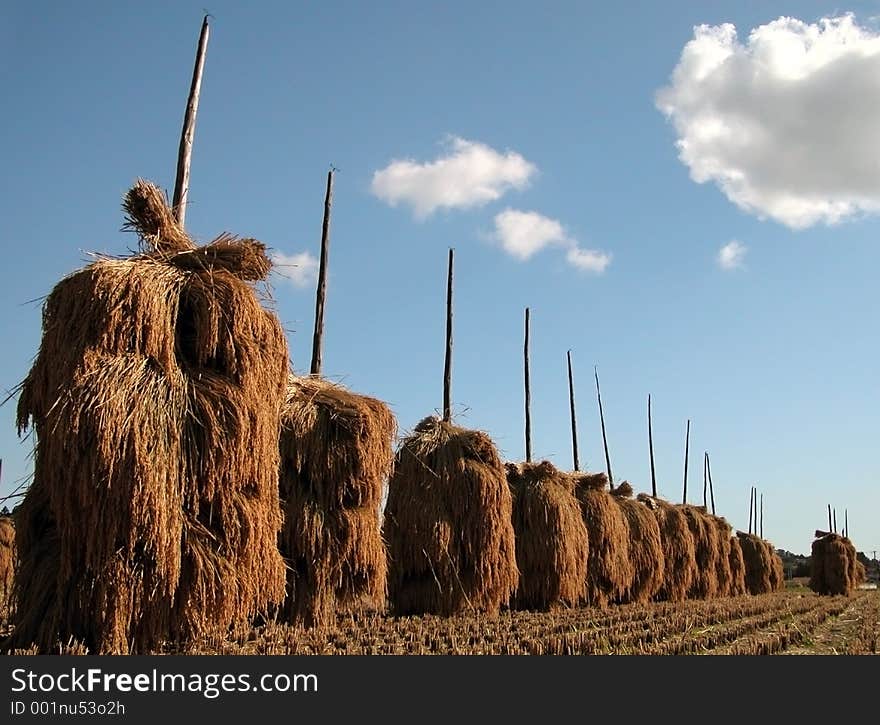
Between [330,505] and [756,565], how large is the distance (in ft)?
148

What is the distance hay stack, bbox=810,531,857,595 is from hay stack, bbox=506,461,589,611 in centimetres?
2847

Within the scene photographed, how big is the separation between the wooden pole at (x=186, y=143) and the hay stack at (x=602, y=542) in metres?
15.3

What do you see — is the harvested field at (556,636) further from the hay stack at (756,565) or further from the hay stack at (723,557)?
the hay stack at (756,565)

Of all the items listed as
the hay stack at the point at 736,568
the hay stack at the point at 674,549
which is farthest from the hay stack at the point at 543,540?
the hay stack at the point at 736,568

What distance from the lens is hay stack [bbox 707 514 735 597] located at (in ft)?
130

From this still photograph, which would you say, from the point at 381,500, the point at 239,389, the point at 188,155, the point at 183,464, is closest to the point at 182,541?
the point at 183,464

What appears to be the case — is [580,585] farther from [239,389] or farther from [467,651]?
[239,389]

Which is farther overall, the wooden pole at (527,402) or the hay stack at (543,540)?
the wooden pole at (527,402)

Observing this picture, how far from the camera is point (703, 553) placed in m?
36.3

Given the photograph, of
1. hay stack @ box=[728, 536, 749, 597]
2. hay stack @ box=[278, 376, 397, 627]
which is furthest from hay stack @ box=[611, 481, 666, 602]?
hay stack @ box=[728, 536, 749, 597]

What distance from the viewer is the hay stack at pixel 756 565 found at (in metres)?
50.0

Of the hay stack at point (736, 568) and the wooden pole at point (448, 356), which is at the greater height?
the wooden pole at point (448, 356)

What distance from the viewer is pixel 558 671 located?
6.52 m

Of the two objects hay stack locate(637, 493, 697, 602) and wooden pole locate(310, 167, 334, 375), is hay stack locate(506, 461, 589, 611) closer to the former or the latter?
wooden pole locate(310, 167, 334, 375)
